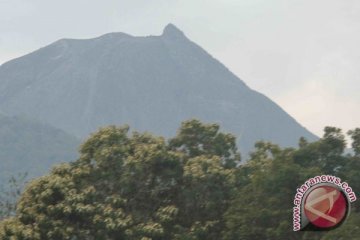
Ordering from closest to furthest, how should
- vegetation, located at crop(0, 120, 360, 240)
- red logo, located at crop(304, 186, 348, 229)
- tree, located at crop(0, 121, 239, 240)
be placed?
red logo, located at crop(304, 186, 348, 229) < vegetation, located at crop(0, 120, 360, 240) < tree, located at crop(0, 121, 239, 240)

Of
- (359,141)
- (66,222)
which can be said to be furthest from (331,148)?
(66,222)

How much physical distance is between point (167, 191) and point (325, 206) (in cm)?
1470

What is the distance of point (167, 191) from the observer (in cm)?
2789

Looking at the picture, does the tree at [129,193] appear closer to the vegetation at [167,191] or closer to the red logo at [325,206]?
the vegetation at [167,191]

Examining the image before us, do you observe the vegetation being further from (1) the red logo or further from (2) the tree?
(1) the red logo

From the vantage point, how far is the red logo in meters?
13.5

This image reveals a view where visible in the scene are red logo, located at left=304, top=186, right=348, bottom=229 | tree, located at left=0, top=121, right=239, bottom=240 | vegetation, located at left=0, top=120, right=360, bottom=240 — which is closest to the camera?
red logo, located at left=304, top=186, right=348, bottom=229

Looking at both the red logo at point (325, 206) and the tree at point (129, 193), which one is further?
the tree at point (129, 193)

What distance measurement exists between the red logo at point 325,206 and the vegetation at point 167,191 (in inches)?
341

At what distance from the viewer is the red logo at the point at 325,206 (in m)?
13.5

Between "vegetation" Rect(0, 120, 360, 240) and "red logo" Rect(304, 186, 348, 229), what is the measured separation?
28.4ft

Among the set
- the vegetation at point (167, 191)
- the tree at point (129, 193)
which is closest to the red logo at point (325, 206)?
the vegetation at point (167, 191)

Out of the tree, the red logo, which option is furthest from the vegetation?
the red logo

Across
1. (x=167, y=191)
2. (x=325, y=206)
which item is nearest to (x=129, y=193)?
(x=167, y=191)
